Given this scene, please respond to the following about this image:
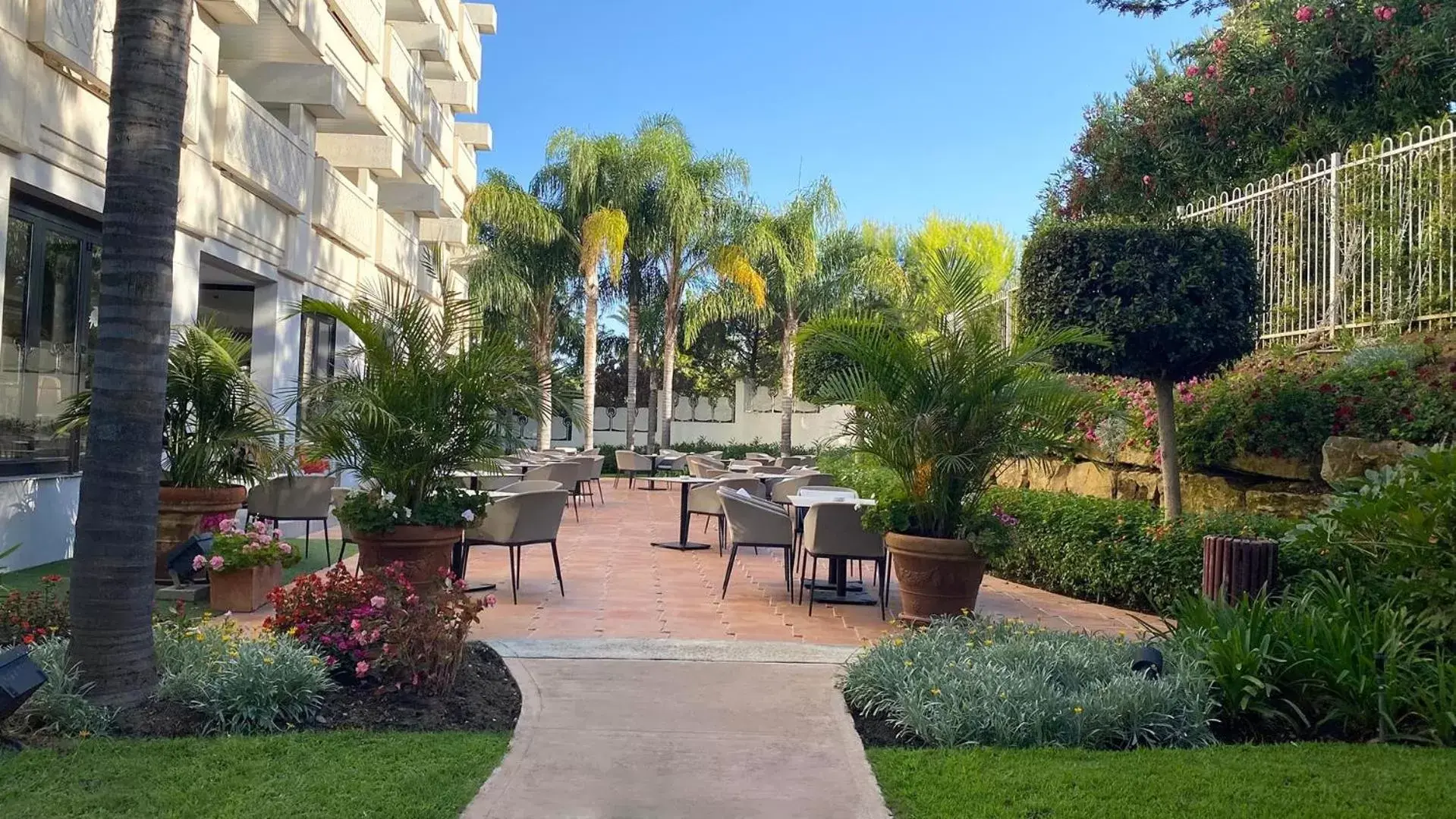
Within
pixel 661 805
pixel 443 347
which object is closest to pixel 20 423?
pixel 443 347

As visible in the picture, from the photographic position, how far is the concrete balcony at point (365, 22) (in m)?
15.0

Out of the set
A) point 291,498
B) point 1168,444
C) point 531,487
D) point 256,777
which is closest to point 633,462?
point 531,487

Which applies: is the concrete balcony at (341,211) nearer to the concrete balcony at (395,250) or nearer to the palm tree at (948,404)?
the concrete balcony at (395,250)

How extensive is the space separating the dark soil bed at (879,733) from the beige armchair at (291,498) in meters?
5.51

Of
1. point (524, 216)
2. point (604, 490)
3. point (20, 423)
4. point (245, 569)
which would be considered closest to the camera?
point (245, 569)

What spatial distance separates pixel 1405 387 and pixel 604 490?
14535 mm

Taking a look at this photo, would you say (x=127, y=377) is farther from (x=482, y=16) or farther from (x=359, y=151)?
(x=482, y=16)

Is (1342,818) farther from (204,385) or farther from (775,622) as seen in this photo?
(204,385)

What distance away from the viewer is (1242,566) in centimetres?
561

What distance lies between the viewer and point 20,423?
830cm

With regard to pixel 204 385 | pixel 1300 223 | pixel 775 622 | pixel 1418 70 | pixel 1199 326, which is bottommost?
pixel 775 622

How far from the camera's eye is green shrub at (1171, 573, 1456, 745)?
14.0ft

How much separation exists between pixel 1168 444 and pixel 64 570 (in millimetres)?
8678

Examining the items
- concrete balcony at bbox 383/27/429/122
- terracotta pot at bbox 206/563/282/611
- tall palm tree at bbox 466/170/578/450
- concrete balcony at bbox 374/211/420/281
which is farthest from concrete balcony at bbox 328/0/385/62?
terracotta pot at bbox 206/563/282/611
